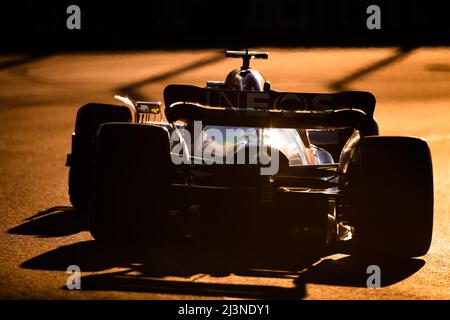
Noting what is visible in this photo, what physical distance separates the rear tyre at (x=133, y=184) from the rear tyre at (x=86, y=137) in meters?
1.56

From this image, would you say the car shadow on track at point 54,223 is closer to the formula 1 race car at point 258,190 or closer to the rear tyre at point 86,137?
the rear tyre at point 86,137

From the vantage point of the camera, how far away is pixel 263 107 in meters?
8.46

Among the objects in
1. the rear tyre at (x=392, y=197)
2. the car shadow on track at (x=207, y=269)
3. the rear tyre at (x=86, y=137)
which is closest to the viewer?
the car shadow on track at (x=207, y=269)

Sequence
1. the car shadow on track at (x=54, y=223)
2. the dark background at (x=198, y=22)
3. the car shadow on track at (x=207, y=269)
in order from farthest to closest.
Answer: the dark background at (x=198, y=22) → the car shadow on track at (x=54, y=223) → the car shadow on track at (x=207, y=269)

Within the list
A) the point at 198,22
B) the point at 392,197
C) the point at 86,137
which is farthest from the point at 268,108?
the point at 198,22

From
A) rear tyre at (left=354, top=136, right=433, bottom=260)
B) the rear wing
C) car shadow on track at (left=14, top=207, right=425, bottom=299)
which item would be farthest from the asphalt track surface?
the rear wing

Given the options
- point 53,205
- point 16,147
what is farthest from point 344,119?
point 16,147

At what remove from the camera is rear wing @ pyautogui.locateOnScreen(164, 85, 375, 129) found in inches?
306

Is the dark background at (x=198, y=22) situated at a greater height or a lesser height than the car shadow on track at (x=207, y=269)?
greater

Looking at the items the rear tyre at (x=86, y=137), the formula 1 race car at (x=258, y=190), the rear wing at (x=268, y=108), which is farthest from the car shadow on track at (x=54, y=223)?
the rear wing at (x=268, y=108)

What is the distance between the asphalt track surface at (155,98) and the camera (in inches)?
277

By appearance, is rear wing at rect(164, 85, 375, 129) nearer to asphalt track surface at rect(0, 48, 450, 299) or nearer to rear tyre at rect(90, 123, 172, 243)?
rear tyre at rect(90, 123, 172, 243)

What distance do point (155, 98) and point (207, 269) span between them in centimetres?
1098
